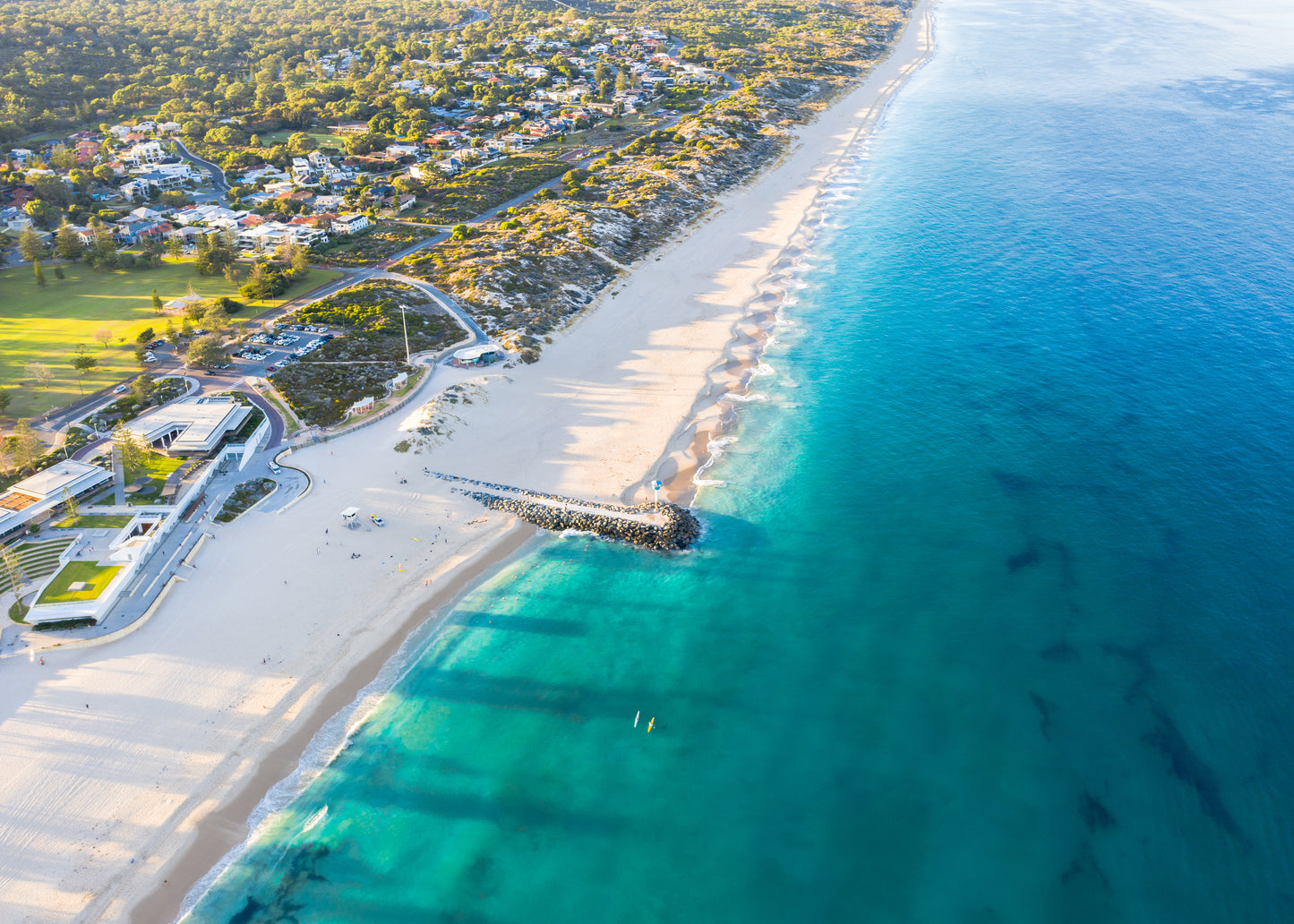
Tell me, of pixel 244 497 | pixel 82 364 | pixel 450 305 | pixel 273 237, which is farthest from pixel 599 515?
pixel 273 237

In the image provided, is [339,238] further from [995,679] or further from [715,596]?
[995,679]

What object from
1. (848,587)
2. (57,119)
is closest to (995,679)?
(848,587)

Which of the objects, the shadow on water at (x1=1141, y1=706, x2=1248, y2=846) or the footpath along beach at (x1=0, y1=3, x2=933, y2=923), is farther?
the shadow on water at (x1=1141, y1=706, x2=1248, y2=846)

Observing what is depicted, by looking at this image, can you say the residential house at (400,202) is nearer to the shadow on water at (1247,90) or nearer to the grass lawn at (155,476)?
the grass lawn at (155,476)

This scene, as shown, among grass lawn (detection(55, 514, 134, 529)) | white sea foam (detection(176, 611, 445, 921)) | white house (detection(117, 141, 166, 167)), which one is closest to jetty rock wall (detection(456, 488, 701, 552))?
white sea foam (detection(176, 611, 445, 921))

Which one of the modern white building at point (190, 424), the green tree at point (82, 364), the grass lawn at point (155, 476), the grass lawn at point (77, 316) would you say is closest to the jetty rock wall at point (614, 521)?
the modern white building at point (190, 424)

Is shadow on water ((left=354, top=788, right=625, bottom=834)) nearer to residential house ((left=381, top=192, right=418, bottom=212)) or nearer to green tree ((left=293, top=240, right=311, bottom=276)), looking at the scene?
green tree ((left=293, top=240, right=311, bottom=276))
